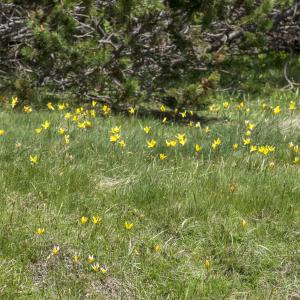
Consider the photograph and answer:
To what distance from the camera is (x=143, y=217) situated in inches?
166

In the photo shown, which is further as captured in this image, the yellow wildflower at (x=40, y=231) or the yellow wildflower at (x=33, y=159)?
the yellow wildflower at (x=33, y=159)

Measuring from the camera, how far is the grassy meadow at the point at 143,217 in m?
3.60

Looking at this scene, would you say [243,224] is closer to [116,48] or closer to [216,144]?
[216,144]

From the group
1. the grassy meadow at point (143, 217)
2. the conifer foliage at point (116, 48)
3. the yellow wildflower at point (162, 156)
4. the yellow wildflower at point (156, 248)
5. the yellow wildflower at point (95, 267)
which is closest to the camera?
the yellow wildflower at point (95, 267)

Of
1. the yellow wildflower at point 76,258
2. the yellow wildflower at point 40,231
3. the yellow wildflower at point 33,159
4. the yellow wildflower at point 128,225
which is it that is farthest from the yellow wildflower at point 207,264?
the yellow wildflower at point 33,159

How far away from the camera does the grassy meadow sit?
3.60m

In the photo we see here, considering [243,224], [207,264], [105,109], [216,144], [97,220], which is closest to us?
[207,264]

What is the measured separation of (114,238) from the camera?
3.90 metres

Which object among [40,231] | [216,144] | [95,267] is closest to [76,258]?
[95,267]

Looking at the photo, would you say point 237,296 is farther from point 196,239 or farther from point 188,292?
point 196,239

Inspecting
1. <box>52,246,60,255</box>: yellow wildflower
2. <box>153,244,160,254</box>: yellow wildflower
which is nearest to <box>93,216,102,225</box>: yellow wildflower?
<box>52,246,60,255</box>: yellow wildflower

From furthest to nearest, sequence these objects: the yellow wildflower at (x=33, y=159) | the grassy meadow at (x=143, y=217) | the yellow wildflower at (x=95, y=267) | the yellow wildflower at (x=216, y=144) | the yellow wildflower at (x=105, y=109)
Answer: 1. the yellow wildflower at (x=105, y=109)
2. the yellow wildflower at (x=216, y=144)
3. the yellow wildflower at (x=33, y=159)
4. the grassy meadow at (x=143, y=217)
5. the yellow wildflower at (x=95, y=267)

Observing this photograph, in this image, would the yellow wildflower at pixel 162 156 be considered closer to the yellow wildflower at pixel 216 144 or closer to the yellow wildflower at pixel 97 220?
the yellow wildflower at pixel 216 144

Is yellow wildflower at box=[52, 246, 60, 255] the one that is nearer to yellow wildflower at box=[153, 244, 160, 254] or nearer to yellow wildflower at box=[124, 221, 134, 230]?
yellow wildflower at box=[124, 221, 134, 230]
